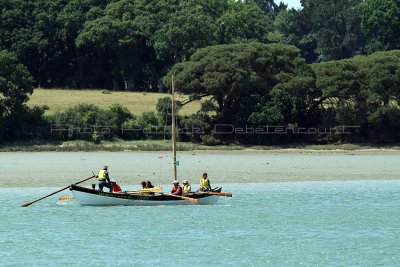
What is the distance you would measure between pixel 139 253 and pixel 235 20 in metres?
Result: 111

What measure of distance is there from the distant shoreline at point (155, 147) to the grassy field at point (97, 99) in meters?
12.9

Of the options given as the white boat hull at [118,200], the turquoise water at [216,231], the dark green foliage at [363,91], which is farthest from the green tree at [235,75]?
the white boat hull at [118,200]

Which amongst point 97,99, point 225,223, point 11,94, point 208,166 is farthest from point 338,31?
point 225,223

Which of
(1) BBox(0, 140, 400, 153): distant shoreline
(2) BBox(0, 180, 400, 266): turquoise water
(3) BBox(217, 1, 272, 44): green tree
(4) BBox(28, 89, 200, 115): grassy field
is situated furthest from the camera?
(3) BBox(217, 1, 272, 44): green tree

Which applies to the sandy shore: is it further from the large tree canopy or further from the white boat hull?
the large tree canopy

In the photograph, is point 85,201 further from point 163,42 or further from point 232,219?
point 163,42

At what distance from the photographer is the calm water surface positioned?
42.0 m

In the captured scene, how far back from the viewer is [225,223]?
51.7 metres

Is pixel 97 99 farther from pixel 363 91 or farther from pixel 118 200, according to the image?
pixel 118 200

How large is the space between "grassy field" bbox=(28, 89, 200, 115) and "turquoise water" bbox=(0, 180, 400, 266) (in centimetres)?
5489

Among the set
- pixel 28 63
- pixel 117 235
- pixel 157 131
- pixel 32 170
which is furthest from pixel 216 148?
pixel 117 235

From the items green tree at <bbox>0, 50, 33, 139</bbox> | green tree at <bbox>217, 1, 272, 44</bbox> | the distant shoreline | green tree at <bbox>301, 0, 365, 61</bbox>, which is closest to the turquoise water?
the distant shoreline

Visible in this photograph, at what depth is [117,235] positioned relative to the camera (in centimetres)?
4766

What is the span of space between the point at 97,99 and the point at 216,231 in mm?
81391
